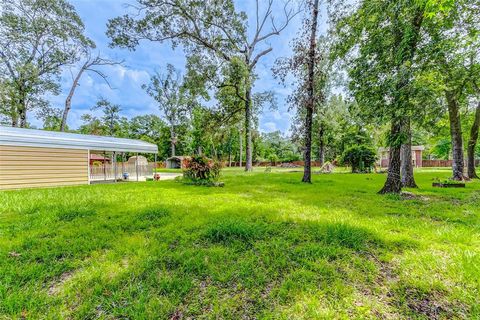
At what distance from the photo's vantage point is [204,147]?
1348 inches

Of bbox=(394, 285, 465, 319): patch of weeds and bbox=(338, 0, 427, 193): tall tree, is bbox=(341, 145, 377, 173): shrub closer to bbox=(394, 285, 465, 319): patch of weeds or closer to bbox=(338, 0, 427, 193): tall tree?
bbox=(338, 0, 427, 193): tall tree

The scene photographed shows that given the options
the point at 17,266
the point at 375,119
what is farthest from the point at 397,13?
the point at 17,266

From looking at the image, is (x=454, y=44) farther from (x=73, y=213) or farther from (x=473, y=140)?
(x=473, y=140)

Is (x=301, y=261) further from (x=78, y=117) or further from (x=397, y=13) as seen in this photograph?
(x=78, y=117)

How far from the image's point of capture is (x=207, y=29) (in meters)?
16.2

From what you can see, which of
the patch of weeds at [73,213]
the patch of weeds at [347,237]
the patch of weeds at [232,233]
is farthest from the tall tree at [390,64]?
the patch of weeds at [73,213]

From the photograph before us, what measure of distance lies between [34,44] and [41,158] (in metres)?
14.6

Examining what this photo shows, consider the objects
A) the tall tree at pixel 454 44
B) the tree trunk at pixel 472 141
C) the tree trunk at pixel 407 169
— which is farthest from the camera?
the tree trunk at pixel 472 141

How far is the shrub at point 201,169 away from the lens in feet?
27.7

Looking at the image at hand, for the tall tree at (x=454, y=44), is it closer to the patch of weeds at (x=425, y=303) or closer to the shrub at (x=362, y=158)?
the patch of weeds at (x=425, y=303)

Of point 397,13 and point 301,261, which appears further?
point 397,13

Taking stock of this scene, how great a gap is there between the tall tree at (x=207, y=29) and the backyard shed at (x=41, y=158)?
9612mm

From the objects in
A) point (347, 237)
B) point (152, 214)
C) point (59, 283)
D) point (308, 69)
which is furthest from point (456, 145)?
point (59, 283)

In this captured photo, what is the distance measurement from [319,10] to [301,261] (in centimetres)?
988
